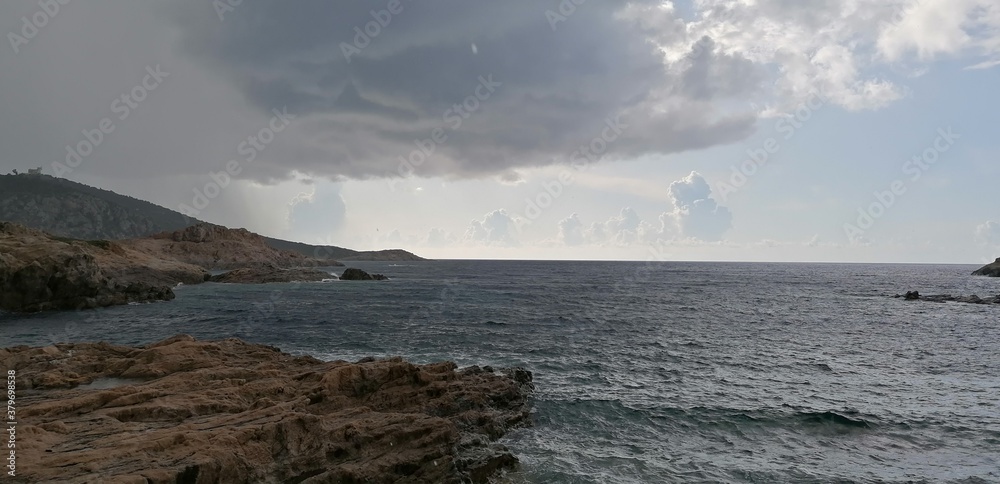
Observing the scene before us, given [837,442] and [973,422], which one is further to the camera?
[973,422]

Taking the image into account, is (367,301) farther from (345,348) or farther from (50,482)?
(50,482)

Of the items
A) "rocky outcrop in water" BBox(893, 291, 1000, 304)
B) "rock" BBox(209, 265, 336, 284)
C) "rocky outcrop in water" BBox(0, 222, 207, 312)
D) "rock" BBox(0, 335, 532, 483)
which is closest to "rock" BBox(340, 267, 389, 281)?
"rock" BBox(209, 265, 336, 284)

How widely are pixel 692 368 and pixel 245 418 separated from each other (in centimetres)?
2947

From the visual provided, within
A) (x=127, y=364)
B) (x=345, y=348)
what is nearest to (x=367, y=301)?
(x=345, y=348)

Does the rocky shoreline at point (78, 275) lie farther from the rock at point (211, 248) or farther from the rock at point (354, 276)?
the rock at point (211, 248)

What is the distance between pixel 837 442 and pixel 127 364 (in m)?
31.6

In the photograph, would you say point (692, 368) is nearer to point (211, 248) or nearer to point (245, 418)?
point (245, 418)

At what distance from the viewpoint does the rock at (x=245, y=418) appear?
1286 centimetres

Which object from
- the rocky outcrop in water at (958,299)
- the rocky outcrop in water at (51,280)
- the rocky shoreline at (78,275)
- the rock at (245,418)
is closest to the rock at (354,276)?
the rocky shoreline at (78,275)

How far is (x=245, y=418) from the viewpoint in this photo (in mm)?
15781

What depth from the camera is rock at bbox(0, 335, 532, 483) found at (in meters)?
12.9

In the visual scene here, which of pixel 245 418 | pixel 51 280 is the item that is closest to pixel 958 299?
pixel 245 418

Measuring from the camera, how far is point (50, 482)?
36.3 ft

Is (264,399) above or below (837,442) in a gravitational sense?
above
